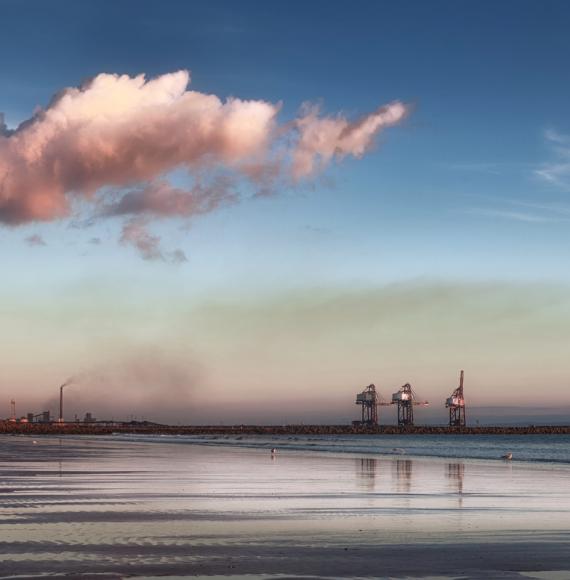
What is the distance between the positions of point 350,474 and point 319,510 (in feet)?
60.9

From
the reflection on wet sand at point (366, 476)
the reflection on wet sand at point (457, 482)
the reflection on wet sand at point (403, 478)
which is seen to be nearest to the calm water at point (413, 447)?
the reflection on wet sand at point (403, 478)

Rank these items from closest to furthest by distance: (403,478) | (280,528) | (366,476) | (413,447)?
(280,528) → (403,478) → (366,476) → (413,447)

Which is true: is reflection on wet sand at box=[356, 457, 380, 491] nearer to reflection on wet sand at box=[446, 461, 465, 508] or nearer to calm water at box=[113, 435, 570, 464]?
reflection on wet sand at box=[446, 461, 465, 508]

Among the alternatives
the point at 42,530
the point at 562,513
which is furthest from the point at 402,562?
the point at 562,513

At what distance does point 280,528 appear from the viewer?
68.6 feet

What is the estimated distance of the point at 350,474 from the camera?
4331 centimetres

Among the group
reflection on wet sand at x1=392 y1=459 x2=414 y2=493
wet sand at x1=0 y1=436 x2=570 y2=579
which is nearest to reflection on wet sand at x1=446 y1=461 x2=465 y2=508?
wet sand at x1=0 y1=436 x2=570 y2=579

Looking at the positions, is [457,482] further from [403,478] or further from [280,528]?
[280,528]

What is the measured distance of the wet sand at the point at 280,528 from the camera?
15680 mm

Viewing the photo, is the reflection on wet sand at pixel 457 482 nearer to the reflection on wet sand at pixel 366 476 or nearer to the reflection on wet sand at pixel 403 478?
the reflection on wet sand at pixel 403 478

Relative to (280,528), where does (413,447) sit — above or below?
below

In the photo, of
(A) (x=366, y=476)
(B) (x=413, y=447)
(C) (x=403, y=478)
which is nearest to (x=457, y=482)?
(C) (x=403, y=478)

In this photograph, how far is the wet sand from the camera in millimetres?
15680

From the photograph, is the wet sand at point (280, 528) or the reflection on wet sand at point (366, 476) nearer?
the wet sand at point (280, 528)
